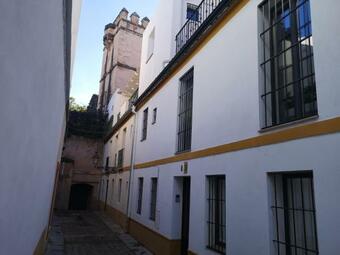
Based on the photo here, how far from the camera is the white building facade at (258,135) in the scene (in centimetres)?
360

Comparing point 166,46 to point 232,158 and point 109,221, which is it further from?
point 109,221

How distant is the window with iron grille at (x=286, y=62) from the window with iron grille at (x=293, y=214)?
2.95 ft

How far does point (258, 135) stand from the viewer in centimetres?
468

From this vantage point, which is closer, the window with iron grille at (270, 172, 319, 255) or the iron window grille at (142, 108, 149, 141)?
the window with iron grille at (270, 172, 319, 255)

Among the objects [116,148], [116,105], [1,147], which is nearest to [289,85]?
Result: [1,147]

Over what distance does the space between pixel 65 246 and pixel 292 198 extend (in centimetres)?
855

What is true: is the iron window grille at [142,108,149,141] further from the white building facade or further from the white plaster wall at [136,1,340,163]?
the white plaster wall at [136,1,340,163]

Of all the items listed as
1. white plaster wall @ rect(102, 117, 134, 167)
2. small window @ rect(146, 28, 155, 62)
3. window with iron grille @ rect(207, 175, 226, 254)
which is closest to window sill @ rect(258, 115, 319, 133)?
window with iron grille @ rect(207, 175, 226, 254)

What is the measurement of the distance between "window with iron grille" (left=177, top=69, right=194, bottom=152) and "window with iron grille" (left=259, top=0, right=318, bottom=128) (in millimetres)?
3118

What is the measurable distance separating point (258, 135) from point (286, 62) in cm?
123

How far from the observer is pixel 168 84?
9609 mm

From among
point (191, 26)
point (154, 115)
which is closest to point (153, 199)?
point (154, 115)

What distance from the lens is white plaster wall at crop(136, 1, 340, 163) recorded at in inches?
142

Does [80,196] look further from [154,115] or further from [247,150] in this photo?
[247,150]
